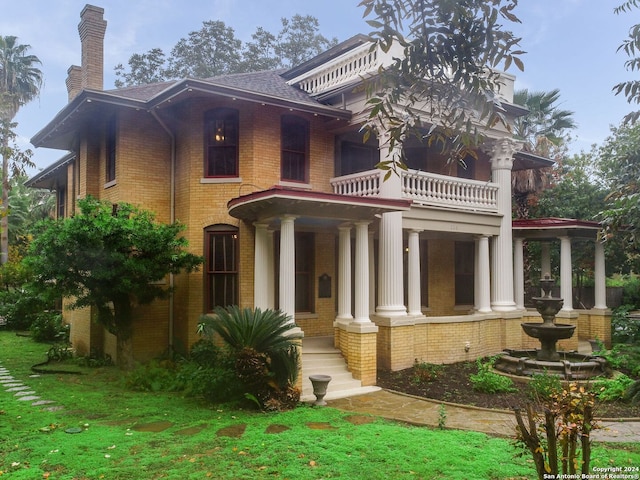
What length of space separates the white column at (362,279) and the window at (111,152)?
296 inches

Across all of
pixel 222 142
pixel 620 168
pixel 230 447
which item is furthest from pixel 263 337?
pixel 620 168

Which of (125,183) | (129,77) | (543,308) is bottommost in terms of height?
(543,308)

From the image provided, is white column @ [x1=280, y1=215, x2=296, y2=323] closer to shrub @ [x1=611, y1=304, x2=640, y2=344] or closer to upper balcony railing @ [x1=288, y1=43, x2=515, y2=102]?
upper balcony railing @ [x1=288, y1=43, x2=515, y2=102]

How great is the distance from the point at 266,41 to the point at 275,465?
36356mm

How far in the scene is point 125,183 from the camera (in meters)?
13.6

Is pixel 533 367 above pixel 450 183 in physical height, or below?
below

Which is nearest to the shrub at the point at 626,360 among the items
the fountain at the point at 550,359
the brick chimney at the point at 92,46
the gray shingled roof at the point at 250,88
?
the fountain at the point at 550,359

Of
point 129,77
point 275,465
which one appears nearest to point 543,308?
point 275,465

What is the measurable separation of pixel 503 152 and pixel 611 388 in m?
8.36

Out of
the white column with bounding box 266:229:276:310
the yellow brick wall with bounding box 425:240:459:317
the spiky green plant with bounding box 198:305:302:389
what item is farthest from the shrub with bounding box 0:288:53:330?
the yellow brick wall with bounding box 425:240:459:317

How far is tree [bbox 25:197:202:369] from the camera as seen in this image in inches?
421

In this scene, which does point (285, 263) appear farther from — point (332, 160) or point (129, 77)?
point (129, 77)

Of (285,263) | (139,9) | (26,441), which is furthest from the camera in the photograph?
(285,263)

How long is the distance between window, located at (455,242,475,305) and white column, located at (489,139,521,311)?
164 centimetres
